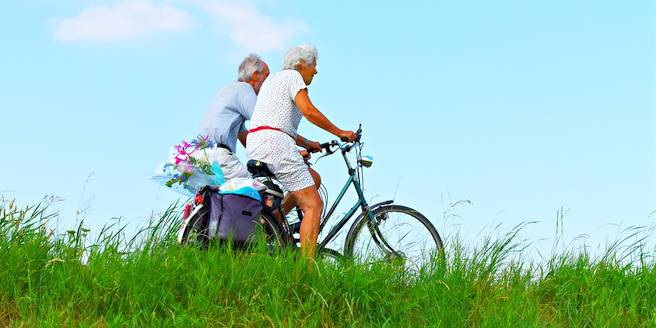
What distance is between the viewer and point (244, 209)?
26.4ft

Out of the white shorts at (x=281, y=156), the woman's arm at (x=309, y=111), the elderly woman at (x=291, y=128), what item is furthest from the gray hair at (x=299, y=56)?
the white shorts at (x=281, y=156)

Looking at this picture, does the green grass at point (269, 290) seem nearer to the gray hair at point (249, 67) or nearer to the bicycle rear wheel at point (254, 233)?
the bicycle rear wheel at point (254, 233)

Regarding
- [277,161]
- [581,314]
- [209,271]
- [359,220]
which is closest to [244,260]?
[209,271]

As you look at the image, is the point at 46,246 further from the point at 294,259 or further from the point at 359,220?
the point at 359,220

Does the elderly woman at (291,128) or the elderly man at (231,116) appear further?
the elderly man at (231,116)

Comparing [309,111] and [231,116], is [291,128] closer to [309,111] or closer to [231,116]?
[309,111]

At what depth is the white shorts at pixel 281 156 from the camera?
798 centimetres

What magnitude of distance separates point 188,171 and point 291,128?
126cm

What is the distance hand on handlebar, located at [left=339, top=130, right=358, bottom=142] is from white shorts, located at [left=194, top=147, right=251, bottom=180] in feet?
3.69

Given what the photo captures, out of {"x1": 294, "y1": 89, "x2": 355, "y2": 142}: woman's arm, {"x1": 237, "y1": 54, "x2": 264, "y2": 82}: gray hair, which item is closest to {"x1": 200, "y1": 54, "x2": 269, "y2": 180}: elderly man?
{"x1": 237, "y1": 54, "x2": 264, "y2": 82}: gray hair

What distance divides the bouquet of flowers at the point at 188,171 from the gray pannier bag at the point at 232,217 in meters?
0.81

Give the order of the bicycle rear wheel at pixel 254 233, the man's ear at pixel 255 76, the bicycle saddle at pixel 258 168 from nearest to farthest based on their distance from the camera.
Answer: the bicycle rear wheel at pixel 254 233
the bicycle saddle at pixel 258 168
the man's ear at pixel 255 76

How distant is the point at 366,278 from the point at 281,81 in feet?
6.15

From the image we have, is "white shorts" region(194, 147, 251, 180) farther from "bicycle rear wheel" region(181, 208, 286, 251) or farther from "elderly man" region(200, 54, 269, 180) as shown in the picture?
"bicycle rear wheel" region(181, 208, 286, 251)
